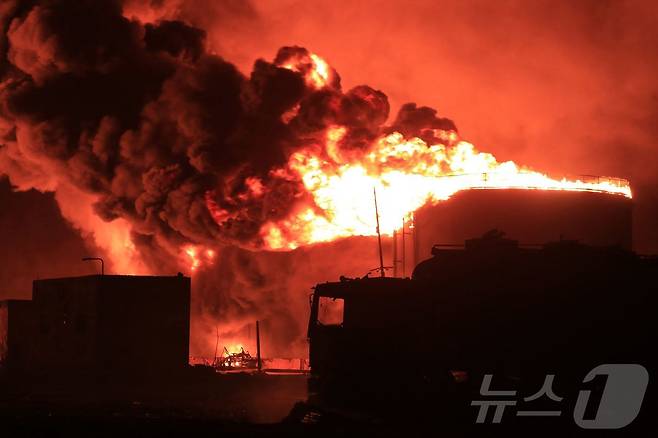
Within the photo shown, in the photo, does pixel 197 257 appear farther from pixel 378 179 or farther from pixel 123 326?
pixel 378 179

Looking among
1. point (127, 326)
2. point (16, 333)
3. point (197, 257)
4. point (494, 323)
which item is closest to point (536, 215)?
point (494, 323)

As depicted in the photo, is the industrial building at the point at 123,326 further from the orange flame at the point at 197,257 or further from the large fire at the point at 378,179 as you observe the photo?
the orange flame at the point at 197,257

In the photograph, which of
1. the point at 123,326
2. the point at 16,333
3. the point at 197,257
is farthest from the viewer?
the point at 16,333

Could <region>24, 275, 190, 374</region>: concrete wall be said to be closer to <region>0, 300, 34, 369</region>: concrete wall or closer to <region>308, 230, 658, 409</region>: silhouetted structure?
<region>0, 300, 34, 369</region>: concrete wall

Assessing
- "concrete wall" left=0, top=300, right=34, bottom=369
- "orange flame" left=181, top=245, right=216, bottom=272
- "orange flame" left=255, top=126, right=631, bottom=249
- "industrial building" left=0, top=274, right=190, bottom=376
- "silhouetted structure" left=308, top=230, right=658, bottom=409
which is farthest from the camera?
"concrete wall" left=0, top=300, right=34, bottom=369

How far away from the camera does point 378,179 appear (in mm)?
53938

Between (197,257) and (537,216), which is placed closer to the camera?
(537,216)

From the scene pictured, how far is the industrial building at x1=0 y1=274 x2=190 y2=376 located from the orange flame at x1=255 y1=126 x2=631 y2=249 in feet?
21.3

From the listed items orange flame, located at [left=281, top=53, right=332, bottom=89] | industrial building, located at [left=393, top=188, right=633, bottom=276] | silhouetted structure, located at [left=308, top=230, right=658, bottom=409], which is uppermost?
orange flame, located at [left=281, top=53, right=332, bottom=89]

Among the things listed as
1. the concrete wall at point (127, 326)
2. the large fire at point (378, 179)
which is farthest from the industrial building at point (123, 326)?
the large fire at point (378, 179)

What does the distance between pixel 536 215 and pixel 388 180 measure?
323 inches

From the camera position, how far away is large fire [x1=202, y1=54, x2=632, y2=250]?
53312 mm

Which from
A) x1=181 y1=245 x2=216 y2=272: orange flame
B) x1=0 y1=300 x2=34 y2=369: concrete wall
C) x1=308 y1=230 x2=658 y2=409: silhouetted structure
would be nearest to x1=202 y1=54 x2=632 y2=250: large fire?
x1=181 y1=245 x2=216 y2=272: orange flame

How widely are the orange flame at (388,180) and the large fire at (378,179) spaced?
0.05 metres
